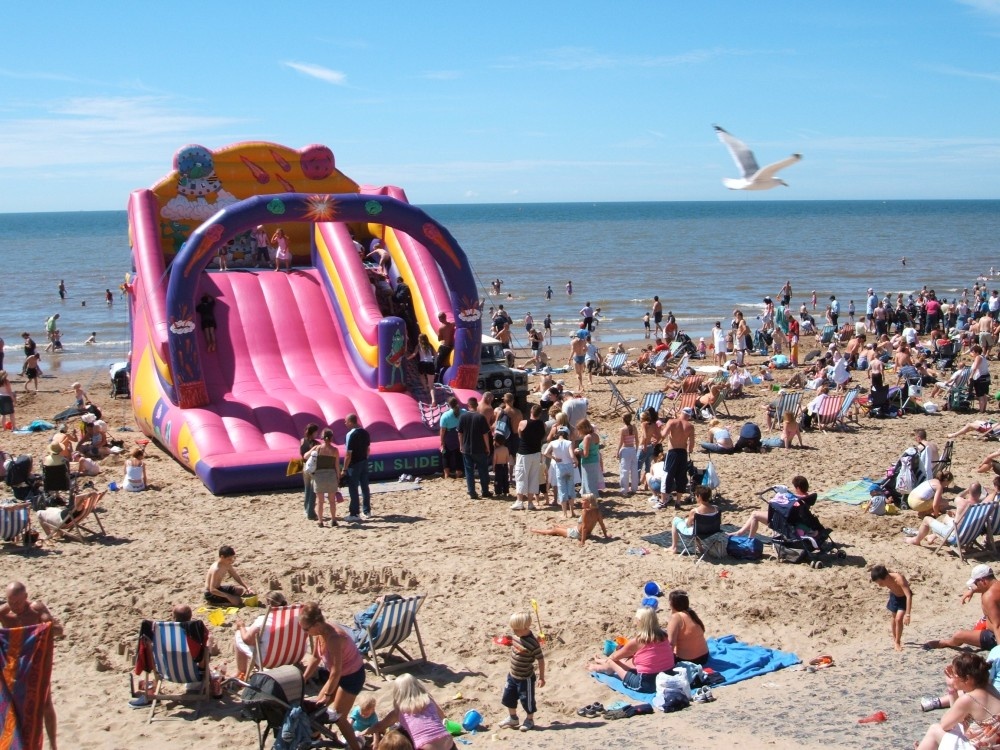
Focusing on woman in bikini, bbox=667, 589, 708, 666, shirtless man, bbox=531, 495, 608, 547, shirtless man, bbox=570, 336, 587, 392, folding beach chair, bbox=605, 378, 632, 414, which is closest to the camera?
woman in bikini, bbox=667, 589, 708, 666

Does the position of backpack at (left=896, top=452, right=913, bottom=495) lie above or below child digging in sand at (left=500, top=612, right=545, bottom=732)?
above

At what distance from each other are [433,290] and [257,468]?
3.70 metres

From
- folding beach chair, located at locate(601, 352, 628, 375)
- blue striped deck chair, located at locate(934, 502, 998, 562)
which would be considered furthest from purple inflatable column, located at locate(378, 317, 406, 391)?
folding beach chair, located at locate(601, 352, 628, 375)

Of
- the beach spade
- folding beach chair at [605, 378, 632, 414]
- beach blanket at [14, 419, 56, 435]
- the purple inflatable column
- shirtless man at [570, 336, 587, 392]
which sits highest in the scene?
the purple inflatable column

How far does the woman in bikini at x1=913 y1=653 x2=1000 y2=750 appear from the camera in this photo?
16.6ft

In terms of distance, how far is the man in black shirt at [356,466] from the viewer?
9938 mm

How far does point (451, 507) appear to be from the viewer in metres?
10.6

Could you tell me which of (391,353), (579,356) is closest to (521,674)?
(391,353)

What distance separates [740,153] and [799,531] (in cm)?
301

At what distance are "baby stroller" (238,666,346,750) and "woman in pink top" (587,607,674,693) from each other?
1.84 m

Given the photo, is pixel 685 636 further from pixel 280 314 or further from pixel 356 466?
pixel 280 314

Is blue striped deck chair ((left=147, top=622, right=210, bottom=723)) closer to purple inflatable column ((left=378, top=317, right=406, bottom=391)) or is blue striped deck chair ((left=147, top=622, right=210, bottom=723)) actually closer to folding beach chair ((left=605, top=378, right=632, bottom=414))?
purple inflatable column ((left=378, top=317, right=406, bottom=391))

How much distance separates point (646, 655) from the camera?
6613 millimetres

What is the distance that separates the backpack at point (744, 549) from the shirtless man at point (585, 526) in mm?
1120
